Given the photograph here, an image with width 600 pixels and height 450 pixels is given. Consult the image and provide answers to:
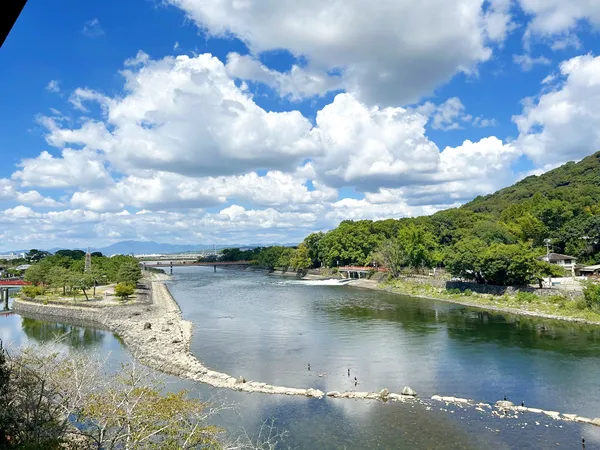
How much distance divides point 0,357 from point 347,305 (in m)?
37.7

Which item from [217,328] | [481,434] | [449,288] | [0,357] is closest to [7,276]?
[217,328]

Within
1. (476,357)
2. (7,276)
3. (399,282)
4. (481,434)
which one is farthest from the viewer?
(7,276)

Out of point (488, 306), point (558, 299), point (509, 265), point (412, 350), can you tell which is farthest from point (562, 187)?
point (412, 350)

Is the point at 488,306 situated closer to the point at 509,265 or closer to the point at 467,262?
the point at 509,265

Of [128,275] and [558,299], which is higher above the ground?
[128,275]

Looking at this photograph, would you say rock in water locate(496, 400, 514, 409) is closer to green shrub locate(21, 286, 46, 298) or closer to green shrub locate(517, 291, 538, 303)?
green shrub locate(517, 291, 538, 303)

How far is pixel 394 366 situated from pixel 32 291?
44.6 metres

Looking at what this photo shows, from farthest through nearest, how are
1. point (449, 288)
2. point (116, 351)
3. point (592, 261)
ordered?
1. point (592, 261)
2. point (449, 288)
3. point (116, 351)

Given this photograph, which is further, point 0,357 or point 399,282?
point 399,282

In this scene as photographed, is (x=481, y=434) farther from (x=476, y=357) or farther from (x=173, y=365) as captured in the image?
(x=173, y=365)

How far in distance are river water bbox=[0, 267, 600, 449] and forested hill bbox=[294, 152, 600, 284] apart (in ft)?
22.8

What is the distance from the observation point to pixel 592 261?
55.1 metres

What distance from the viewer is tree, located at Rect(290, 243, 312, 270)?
90.6 m

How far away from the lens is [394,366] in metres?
24.2
